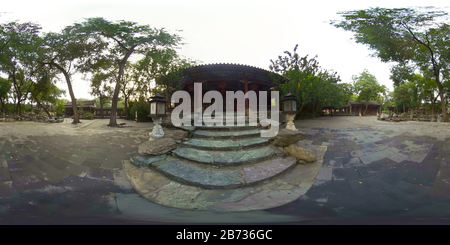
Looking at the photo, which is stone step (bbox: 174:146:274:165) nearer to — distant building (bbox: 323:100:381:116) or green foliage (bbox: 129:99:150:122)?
green foliage (bbox: 129:99:150:122)

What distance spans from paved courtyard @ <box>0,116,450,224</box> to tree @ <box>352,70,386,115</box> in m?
24.2

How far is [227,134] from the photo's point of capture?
423 centimetres

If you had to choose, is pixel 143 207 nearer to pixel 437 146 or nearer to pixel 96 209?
pixel 96 209

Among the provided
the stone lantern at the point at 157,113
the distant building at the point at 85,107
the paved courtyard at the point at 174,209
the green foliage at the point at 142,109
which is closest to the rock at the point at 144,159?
the paved courtyard at the point at 174,209

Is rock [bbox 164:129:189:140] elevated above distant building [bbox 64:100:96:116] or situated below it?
below

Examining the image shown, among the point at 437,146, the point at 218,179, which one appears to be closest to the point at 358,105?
the point at 437,146

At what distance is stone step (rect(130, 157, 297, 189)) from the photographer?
255 centimetres

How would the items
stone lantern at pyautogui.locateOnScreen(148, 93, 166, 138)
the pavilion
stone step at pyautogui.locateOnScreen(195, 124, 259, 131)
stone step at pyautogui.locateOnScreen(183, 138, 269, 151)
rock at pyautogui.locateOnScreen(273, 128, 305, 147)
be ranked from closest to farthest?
stone step at pyautogui.locateOnScreen(183, 138, 269, 151) → rock at pyautogui.locateOnScreen(273, 128, 305, 147) → stone lantern at pyautogui.locateOnScreen(148, 93, 166, 138) → stone step at pyautogui.locateOnScreen(195, 124, 259, 131) → the pavilion

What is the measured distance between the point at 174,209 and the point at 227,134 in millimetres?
2482

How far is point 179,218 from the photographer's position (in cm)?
178

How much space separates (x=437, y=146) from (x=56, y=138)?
26.4 feet

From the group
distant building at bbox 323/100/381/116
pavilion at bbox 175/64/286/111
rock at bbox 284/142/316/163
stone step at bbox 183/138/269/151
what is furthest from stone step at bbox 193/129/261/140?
distant building at bbox 323/100/381/116

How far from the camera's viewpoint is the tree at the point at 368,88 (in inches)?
894

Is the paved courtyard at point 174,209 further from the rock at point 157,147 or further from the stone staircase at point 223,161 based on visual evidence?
the stone staircase at point 223,161
